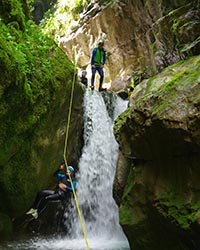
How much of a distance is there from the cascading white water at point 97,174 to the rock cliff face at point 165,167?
263 centimetres

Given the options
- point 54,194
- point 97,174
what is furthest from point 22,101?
point 97,174

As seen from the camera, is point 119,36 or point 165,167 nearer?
point 165,167

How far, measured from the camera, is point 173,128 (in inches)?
196

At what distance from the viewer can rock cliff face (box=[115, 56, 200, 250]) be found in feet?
16.4

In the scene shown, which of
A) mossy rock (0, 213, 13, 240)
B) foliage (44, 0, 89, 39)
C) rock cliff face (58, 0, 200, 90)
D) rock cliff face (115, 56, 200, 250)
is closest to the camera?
rock cliff face (115, 56, 200, 250)

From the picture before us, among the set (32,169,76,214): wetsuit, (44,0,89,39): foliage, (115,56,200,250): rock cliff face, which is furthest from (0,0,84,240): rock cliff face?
(44,0,89,39): foliage

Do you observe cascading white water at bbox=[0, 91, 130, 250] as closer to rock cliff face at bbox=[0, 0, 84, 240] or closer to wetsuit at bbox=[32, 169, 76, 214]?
wetsuit at bbox=[32, 169, 76, 214]

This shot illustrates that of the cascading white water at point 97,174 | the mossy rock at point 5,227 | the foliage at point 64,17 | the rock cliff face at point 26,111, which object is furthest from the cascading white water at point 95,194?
the foliage at point 64,17

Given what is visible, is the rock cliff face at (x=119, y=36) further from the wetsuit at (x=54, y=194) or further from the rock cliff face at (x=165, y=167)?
the rock cliff face at (x=165, y=167)

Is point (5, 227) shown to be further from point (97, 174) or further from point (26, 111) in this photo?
point (97, 174)

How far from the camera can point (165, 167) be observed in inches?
221

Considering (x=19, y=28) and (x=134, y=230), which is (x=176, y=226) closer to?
(x=134, y=230)

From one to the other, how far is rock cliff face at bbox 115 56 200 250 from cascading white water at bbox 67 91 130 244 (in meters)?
2.63

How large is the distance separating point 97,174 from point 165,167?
14.7 feet
